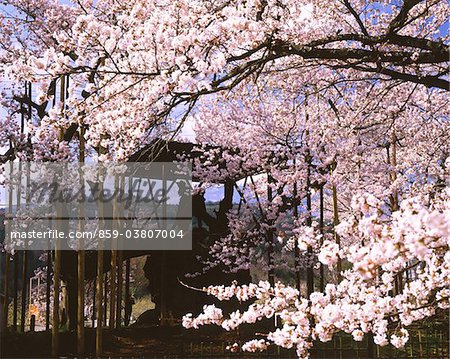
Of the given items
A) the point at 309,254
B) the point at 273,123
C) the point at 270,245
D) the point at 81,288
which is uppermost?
the point at 273,123

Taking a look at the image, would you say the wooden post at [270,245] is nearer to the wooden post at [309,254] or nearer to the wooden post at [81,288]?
the wooden post at [309,254]

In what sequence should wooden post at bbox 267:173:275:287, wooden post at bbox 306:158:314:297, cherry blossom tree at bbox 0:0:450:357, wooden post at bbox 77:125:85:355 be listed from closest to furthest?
cherry blossom tree at bbox 0:0:450:357 → wooden post at bbox 77:125:85:355 → wooden post at bbox 306:158:314:297 → wooden post at bbox 267:173:275:287

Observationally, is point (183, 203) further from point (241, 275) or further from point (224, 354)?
point (224, 354)

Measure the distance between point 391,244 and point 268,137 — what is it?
13708mm

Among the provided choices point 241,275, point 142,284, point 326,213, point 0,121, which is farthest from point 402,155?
point 142,284

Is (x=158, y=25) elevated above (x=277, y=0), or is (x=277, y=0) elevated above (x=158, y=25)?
(x=277, y=0)

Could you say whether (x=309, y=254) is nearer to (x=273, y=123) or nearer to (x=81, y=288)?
(x=273, y=123)

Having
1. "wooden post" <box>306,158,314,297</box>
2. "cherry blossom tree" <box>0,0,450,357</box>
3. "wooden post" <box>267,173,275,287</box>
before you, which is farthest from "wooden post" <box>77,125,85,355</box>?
"wooden post" <box>306,158,314,297</box>

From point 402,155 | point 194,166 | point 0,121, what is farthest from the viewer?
point 402,155

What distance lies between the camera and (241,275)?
1730 centimetres

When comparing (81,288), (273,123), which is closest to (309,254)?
(273,123)

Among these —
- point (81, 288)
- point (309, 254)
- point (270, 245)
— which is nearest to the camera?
point (81, 288)

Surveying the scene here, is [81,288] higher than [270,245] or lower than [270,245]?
lower

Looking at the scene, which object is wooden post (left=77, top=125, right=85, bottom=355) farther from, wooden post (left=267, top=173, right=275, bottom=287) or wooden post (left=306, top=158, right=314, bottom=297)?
wooden post (left=306, top=158, right=314, bottom=297)
